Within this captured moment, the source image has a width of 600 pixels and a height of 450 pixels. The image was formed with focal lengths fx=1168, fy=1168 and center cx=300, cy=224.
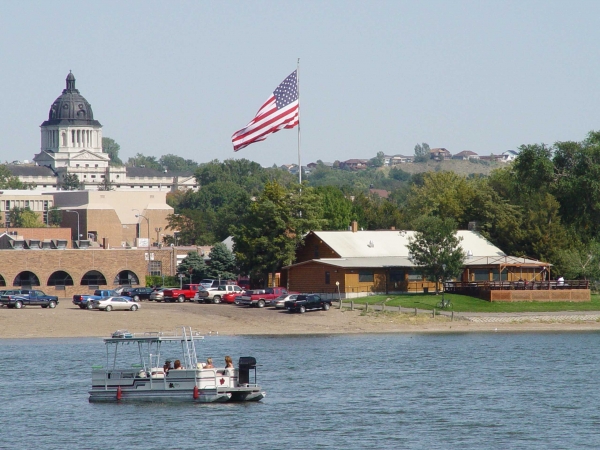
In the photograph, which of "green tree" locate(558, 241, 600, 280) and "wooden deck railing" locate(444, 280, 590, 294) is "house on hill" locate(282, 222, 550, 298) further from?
"wooden deck railing" locate(444, 280, 590, 294)

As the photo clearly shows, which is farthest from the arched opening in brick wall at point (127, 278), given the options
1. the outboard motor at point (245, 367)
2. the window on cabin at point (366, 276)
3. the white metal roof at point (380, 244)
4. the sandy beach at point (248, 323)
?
the outboard motor at point (245, 367)

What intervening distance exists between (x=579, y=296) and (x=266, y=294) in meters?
22.1

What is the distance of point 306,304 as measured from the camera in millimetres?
78188

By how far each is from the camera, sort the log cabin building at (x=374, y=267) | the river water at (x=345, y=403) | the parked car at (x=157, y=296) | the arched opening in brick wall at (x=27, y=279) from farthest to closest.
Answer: the arched opening in brick wall at (x=27, y=279) < the parked car at (x=157, y=296) < the log cabin building at (x=374, y=267) < the river water at (x=345, y=403)

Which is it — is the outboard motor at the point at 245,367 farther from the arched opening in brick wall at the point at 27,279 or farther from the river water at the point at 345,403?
the arched opening in brick wall at the point at 27,279

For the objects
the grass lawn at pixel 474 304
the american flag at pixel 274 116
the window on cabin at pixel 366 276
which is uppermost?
the american flag at pixel 274 116

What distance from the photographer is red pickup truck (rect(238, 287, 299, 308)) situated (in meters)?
82.8

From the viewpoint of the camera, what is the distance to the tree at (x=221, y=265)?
102875 mm

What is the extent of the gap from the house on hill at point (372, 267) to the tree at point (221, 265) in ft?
38.4

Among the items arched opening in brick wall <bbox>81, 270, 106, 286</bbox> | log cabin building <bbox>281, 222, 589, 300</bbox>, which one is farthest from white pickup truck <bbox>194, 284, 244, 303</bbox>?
arched opening in brick wall <bbox>81, 270, 106, 286</bbox>

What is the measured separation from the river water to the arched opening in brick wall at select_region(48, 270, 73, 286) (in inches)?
1356

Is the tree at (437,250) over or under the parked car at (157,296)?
over

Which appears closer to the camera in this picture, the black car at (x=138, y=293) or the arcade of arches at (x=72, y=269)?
the black car at (x=138, y=293)

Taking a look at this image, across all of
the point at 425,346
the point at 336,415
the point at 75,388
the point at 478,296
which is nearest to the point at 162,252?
the point at 478,296
